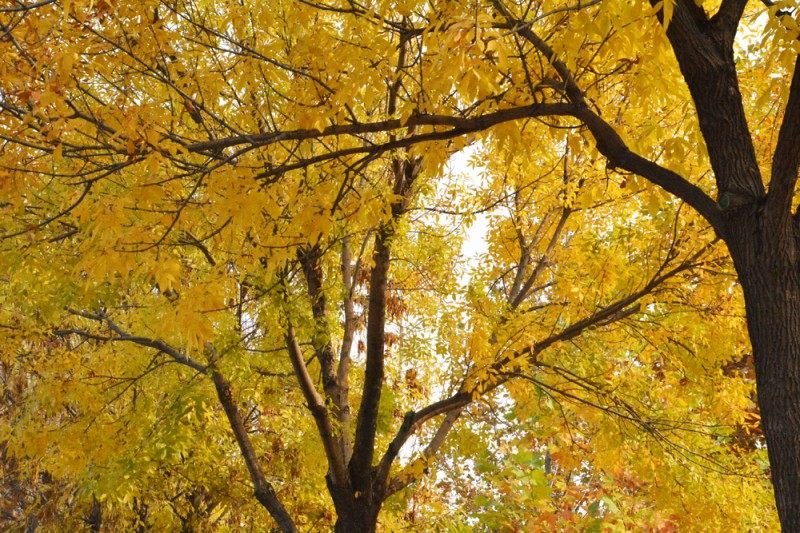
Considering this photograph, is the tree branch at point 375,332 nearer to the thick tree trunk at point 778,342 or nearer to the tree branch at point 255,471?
the tree branch at point 255,471

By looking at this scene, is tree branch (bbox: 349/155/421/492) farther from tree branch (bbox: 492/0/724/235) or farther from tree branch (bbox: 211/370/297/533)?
tree branch (bbox: 492/0/724/235)

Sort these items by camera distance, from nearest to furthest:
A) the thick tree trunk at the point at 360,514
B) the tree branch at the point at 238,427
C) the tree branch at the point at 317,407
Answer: the tree branch at the point at 317,407 < the thick tree trunk at the point at 360,514 < the tree branch at the point at 238,427

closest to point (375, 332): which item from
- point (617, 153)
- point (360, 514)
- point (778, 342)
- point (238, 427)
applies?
point (360, 514)

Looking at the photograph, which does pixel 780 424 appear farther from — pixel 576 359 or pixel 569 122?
pixel 576 359

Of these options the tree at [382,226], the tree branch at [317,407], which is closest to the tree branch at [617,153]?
the tree at [382,226]

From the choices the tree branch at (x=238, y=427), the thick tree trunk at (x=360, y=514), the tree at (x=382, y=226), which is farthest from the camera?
the tree branch at (x=238, y=427)

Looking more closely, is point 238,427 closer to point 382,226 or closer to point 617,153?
point 382,226

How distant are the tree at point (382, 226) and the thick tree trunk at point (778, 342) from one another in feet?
0.04

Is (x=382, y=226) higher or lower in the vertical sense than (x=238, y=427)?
higher

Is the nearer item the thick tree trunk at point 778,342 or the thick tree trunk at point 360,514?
the thick tree trunk at point 778,342

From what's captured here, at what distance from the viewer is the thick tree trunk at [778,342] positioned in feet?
10.3

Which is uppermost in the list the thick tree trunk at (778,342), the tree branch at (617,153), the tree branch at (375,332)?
the tree branch at (375,332)

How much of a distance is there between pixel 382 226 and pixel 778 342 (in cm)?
404

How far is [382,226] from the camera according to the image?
6781mm
